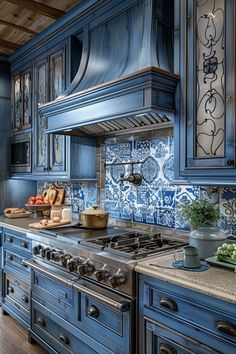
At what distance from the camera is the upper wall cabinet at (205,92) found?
1.59m

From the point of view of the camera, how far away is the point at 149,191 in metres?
2.48

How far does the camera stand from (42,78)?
3.22m

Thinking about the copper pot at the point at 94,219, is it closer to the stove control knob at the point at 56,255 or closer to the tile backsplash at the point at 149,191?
the tile backsplash at the point at 149,191

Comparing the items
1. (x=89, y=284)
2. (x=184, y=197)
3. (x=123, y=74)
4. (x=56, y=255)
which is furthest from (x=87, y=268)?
(x=123, y=74)

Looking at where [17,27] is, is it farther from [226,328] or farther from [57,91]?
[226,328]

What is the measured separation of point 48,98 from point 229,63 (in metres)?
1.97

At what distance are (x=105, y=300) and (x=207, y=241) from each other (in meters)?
0.65

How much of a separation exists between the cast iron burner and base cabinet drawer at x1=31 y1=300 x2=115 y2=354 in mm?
565

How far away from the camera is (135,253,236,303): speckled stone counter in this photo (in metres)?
1.25

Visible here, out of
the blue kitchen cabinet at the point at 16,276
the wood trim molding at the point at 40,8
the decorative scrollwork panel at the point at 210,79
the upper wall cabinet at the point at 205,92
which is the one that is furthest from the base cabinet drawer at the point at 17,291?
the wood trim molding at the point at 40,8

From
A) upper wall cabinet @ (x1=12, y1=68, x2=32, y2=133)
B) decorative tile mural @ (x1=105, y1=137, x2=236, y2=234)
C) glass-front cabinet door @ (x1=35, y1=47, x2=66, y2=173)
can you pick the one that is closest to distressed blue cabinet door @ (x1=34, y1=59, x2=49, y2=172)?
glass-front cabinet door @ (x1=35, y1=47, x2=66, y2=173)

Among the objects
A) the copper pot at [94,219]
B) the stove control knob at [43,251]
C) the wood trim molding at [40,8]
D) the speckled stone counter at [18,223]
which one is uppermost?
the wood trim molding at [40,8]

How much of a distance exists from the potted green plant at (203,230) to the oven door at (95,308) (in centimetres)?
47

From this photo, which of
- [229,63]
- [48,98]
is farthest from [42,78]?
[229,63]
